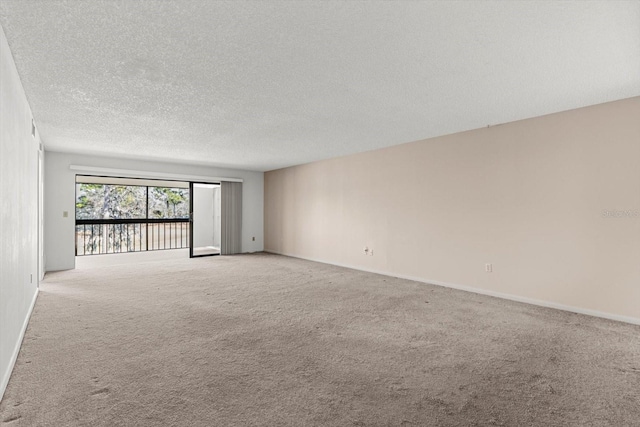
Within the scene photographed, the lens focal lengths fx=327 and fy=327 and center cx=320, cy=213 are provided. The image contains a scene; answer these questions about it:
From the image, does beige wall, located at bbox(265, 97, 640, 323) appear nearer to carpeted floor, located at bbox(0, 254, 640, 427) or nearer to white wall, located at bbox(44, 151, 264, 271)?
carpeted floor, located at bbox(0, 254, 640, 427)

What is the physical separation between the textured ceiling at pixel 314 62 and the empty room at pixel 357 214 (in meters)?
0.02

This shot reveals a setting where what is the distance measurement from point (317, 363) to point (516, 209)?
128 inches

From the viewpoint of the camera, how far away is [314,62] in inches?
98.6

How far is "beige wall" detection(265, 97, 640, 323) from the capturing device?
3400 mm

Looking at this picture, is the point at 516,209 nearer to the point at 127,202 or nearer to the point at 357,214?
→ the point at 357,214

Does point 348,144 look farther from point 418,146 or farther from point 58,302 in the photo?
point 58,302

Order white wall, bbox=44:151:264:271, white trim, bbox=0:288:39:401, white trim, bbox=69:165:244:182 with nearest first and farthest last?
white trim, bbox=0:288:39:401 < white wall, bbox=44:151:264:271 < white trim, bbox=69:165:244:182

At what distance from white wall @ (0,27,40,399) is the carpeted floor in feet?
0.62

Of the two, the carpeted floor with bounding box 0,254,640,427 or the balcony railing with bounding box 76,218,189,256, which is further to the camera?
the balcony railing with bounding box 76,218,189,256

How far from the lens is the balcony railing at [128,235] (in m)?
8.48

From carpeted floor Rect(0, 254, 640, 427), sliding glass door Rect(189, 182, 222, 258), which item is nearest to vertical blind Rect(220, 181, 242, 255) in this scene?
sliding glass door Rect(189, 182, 222, 258)

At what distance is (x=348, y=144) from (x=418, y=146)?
3.73ft

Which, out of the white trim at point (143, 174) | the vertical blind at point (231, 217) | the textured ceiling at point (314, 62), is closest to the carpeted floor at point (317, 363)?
the textured ceiling at point (314, 62)

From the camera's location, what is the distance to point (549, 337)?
2.93m
